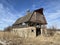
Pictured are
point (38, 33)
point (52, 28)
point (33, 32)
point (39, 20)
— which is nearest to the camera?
point (33, 32)

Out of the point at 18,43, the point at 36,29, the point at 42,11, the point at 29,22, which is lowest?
the point at 18,43

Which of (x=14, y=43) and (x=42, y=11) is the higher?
(x=42, y=11)

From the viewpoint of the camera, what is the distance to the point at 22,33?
26719 millimetres

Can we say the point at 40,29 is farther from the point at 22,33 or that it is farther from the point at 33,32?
the point at 22,33

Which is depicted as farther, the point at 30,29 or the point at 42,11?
the point at 42,11

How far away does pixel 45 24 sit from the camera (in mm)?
29875

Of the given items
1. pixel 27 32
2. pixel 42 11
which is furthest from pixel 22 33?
pixel 42 11

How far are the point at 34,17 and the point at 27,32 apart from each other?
519cm

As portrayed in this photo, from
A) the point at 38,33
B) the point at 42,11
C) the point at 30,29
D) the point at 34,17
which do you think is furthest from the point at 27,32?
the point at 42,11

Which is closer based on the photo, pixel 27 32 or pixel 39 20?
pixel 27 32

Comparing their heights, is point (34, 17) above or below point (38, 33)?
above

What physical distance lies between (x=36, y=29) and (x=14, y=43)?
1365 cm

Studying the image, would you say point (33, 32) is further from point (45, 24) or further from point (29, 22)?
point (45, 24)

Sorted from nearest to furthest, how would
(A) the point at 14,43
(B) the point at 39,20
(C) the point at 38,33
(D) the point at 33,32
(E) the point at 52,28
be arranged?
(A) the point at 14,43, (D) the point at 33,32, (C) the point at 38,33, (B) the point at 39,20, (E) the point at 52,28
